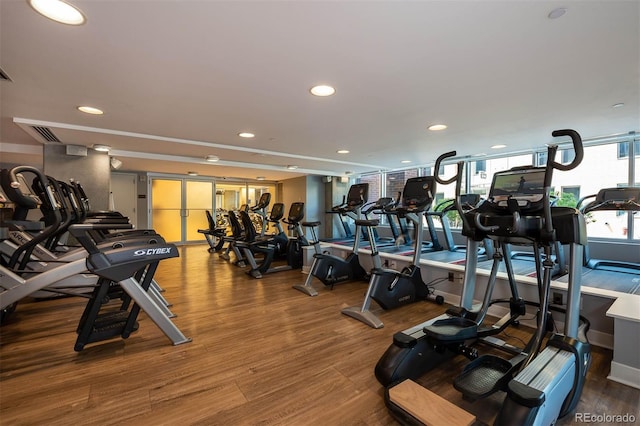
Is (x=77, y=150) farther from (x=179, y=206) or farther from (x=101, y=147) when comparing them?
(x=179, y=206)

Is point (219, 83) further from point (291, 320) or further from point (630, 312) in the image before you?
point (630, 312)

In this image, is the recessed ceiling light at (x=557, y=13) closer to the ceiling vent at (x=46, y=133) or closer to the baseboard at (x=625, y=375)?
the baseboard at (x=625, y=375)

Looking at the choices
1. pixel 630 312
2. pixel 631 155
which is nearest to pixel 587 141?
pixel 631 155

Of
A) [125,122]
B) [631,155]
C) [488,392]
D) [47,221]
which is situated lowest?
[488,392]

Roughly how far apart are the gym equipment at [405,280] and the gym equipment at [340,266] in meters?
0.68

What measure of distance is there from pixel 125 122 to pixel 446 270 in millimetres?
4445

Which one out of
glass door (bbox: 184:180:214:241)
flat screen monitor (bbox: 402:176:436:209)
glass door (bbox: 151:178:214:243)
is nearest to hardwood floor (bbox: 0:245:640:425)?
flat screen monitor (bbox: 402:176:436:209)

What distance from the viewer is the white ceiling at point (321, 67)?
4.83 feet

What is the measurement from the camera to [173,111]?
3.02 metres

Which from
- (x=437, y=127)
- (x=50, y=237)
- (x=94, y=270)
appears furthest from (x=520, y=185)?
(x=50, y=237)

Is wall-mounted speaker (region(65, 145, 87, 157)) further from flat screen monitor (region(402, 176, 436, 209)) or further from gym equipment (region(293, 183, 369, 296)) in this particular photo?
flat screen monitor (region(402, 176, 436, 209))

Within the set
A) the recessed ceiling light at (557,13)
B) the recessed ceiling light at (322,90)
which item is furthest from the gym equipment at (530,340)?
the recessed ceiling light at (322,90)

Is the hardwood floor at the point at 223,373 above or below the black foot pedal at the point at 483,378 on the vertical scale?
below

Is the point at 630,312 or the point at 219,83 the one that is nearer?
the point at 630,312
